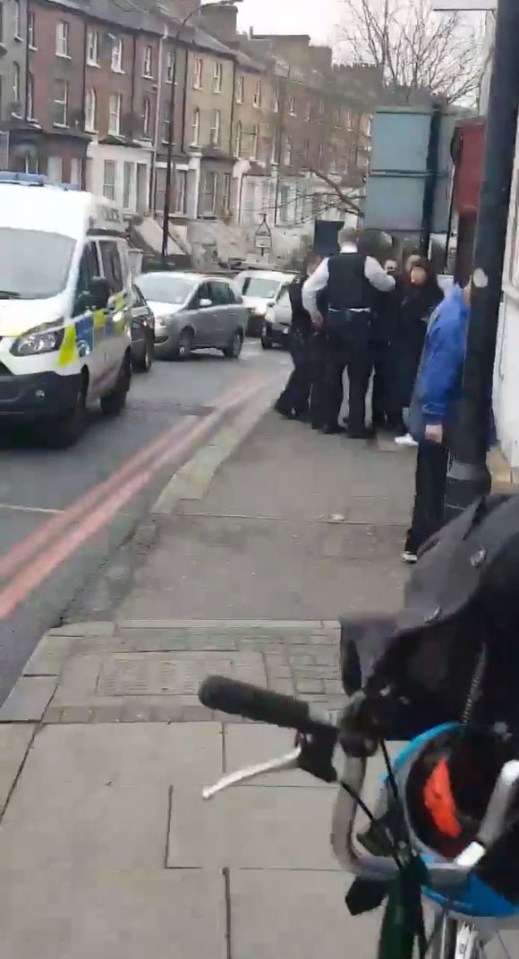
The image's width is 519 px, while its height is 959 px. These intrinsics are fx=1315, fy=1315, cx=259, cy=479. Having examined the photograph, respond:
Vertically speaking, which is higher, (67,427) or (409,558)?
(409,558)

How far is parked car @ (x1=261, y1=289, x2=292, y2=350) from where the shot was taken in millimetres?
29922

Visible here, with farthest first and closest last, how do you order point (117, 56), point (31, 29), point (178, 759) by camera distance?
point (117, 56), point (31, 29), point (178, 759)

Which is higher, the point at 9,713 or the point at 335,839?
the point at 335,839

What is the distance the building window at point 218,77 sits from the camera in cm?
6625

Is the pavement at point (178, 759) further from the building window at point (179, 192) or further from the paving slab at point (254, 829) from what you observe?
the building window at point (179, 192)

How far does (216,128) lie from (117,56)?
35.8 feet

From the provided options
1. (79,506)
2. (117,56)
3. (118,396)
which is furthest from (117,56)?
(79,506)

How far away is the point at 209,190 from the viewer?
221 feet

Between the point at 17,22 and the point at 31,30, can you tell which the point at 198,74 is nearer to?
the point at 31,30

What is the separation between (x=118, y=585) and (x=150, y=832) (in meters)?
3.24

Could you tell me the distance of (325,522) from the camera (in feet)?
30.1

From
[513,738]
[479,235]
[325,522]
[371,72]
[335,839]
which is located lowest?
[325,522]

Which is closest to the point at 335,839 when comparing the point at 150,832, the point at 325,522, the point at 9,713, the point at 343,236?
the point at 150,832

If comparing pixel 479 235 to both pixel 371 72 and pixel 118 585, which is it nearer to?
pixel 118 585
